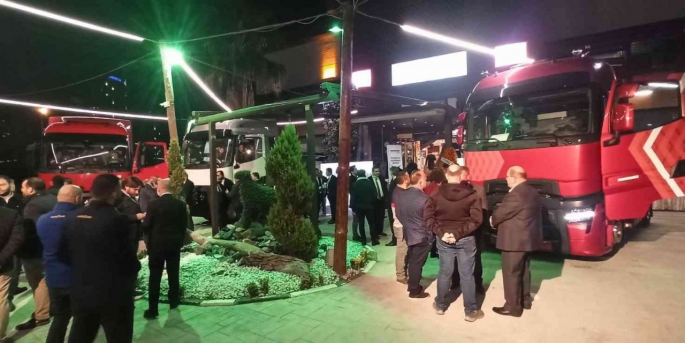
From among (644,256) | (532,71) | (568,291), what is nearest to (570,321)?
(568,291)

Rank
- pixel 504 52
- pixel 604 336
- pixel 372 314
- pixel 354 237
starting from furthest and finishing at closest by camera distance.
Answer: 1. pixel 504 52
2. pixel 354 237
3. pixel 372 314
4. pixel 604 336

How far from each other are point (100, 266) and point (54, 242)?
2.93 feet

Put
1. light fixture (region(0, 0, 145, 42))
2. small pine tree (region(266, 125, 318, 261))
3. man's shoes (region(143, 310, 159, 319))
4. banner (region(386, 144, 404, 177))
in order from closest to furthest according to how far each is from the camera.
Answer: man's shoes (region(143, 310, 159, 319))
light fixture (region(0, 0, 145, 42))
small pine tree (region(266, 125, 318, 261))
banner (region(386, 144, 404, 177))

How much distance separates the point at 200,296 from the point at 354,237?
4.19 m

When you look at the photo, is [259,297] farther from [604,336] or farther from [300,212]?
[604,336]

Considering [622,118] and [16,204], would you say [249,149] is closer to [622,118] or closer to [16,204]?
[16,204]

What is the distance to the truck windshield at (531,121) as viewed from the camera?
614 cm

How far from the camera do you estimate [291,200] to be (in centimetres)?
693

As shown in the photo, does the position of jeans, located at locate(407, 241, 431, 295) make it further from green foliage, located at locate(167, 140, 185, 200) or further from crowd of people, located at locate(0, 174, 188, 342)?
green foliage, located at locate(167, 140, 185, 200)

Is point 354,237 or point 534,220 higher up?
point 534,220

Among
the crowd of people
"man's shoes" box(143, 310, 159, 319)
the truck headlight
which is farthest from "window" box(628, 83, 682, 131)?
"man's shoes" box(143, 310, 159, 319)

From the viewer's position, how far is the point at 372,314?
4.75 meters

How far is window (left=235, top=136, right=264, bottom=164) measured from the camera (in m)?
12.3

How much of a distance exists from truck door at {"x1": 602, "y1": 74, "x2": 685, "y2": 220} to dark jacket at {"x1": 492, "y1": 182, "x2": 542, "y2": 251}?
2728 millimetres
